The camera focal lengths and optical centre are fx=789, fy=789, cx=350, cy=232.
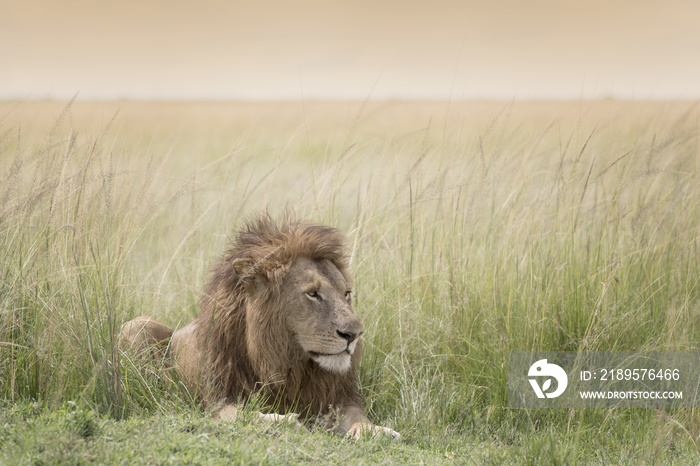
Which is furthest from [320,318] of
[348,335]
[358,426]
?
[358,426]

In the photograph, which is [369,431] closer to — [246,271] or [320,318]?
[320,318]

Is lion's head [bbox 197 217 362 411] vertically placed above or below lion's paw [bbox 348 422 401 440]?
above

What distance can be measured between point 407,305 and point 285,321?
1626 millimetres

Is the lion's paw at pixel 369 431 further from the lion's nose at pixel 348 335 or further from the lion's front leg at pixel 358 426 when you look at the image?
the lion's nose at pixel 348 335

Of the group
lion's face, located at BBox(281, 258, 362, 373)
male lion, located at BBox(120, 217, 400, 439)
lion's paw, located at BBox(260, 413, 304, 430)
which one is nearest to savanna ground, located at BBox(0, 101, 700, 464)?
lion's paw, located at BBox(260, 413, 304, 430)

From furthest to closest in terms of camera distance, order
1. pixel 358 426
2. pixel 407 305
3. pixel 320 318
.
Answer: pixel 407 305 < pixel 358 426 < pixel 320 318

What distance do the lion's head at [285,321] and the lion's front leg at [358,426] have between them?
0.34 feet

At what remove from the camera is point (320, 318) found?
15.3ft

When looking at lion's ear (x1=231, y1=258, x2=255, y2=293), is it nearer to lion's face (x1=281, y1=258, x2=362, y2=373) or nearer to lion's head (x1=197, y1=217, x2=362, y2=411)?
lion's head (x1=197, y1=217, x2=362, y2=411)

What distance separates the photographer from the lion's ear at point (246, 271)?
4754 mm

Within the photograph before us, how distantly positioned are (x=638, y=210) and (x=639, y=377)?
1.75 m

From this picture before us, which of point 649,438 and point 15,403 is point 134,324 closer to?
point 15,403

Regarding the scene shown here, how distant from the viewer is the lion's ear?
4.75 meters

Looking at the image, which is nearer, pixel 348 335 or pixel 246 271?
pixel 348 335
